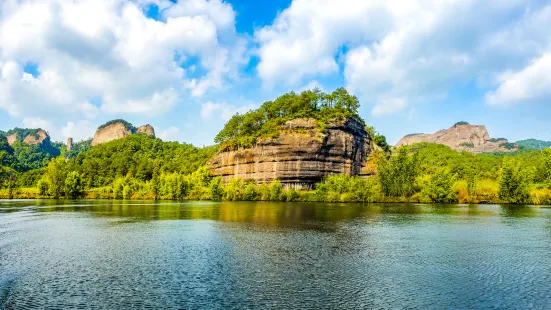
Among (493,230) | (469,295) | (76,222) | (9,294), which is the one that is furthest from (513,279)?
(76,222)

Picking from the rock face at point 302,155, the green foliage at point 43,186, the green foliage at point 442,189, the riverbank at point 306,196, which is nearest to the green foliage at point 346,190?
the riverbank at point 306,196

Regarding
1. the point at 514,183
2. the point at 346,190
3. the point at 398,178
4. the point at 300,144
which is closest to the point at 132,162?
the point at 300,144

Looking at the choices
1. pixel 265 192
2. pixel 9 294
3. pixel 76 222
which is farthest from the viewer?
pixel 265 192

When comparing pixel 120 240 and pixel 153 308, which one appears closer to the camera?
pixel 153 308

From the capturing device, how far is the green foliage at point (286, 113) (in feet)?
406

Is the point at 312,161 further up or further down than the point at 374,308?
further up

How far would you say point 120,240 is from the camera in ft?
107

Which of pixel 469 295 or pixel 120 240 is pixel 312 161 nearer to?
pixel 120 240

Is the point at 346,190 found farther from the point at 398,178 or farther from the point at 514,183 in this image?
the point at 514,183

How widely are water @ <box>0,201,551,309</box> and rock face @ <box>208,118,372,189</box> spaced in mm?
74892

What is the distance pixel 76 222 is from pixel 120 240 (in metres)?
19.0

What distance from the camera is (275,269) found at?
857 inches

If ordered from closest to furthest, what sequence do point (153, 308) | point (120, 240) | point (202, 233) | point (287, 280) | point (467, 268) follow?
point (153, 308)
point (287, 280)
point (467, 268)
point (120, 240)
point (202, 233)

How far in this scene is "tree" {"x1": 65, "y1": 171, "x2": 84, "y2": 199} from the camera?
421 feet
